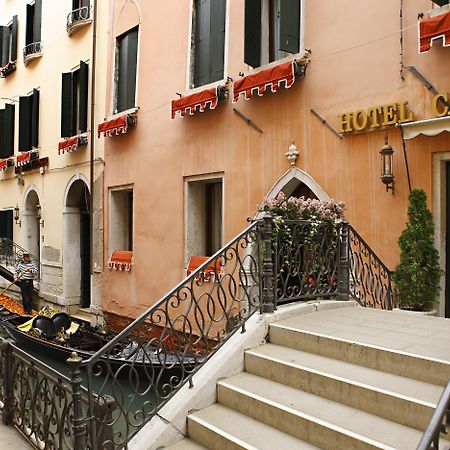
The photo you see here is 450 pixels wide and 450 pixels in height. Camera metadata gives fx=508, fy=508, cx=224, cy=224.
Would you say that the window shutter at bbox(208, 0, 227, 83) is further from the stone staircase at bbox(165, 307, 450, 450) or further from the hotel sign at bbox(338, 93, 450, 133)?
the stone staircase at bbox(165, 307, 450, 450)

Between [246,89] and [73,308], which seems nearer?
[246,89]

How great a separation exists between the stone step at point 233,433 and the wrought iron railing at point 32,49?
14374 millimetres

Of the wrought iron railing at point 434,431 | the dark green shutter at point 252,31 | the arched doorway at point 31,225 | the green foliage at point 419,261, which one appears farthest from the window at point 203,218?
the arched doorway at point 31,225

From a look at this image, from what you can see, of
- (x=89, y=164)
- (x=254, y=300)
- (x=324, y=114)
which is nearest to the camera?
(x=254, y=300)

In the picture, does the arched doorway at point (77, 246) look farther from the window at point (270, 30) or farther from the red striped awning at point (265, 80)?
the window at point (270, 30)

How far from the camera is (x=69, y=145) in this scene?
42.4 ft

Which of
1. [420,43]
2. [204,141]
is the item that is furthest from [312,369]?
[204,141]

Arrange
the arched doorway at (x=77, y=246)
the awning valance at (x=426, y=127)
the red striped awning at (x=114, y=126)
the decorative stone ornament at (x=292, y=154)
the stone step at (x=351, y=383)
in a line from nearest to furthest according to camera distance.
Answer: the stone step at (x=351, y=383), the awning valance at (x=426, y=127), the decorative stone ornament at (x=292, y=154), the red striped awning at (x=114, y=126), the arched doorway at (x=77, y=246)

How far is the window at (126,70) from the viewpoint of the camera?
37.7 feet

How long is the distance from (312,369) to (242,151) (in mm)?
5374

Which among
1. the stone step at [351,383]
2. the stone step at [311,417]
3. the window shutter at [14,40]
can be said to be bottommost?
the stone step at [311,417]

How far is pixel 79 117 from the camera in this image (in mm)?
13109

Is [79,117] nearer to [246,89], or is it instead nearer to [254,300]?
[246,89]

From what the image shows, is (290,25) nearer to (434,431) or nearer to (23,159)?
(434,431)
